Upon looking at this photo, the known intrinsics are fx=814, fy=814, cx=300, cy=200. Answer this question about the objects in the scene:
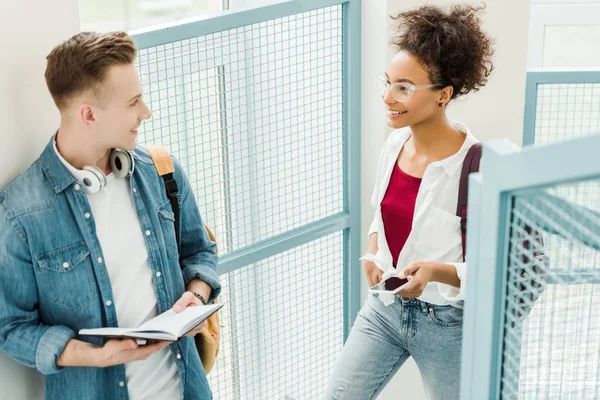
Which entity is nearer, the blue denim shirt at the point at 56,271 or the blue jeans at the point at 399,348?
the blue denim shirt at the point at 56,271

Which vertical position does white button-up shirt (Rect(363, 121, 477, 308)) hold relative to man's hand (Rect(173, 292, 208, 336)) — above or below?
above

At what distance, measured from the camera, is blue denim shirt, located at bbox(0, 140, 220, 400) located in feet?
6.34

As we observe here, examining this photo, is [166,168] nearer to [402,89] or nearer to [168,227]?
[168,227]

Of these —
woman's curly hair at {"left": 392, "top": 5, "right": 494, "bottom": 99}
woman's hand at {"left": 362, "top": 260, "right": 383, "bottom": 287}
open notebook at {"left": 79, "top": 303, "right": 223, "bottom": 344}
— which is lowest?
woman's hand at {"left": 362, "top": 260, "right": 383, "bottom": 287}

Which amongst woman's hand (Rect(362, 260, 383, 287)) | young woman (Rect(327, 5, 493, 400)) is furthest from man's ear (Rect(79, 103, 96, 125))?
woman's hand (Rect(362, 260, 383, 287))

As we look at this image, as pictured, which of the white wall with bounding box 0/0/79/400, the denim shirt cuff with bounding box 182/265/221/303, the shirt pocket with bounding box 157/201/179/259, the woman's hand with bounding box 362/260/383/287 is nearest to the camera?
the white wall with bounding box 0/0/79/400

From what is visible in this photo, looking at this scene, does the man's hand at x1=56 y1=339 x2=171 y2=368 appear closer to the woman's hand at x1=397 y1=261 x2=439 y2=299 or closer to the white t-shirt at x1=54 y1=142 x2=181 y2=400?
the white t-shirt at x1=54 y1=142 x2=181 y2=400

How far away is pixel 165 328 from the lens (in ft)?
6.38

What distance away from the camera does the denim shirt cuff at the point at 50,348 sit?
193 centimetres

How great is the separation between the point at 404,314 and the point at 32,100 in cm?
Result: 123

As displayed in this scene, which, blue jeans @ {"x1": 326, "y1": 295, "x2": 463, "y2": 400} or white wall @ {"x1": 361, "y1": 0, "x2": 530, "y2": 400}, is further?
white wall @ {"x1": 361, "y1": 0, "x2": 530, "y2": 400}

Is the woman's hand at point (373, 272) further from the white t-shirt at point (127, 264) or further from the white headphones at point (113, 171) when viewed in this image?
the white headphones at point (113, 171)

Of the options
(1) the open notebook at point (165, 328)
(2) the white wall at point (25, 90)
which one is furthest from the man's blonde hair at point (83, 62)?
(1) the open notebook at point (165, 328)

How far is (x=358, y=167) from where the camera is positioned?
10.8 ft
